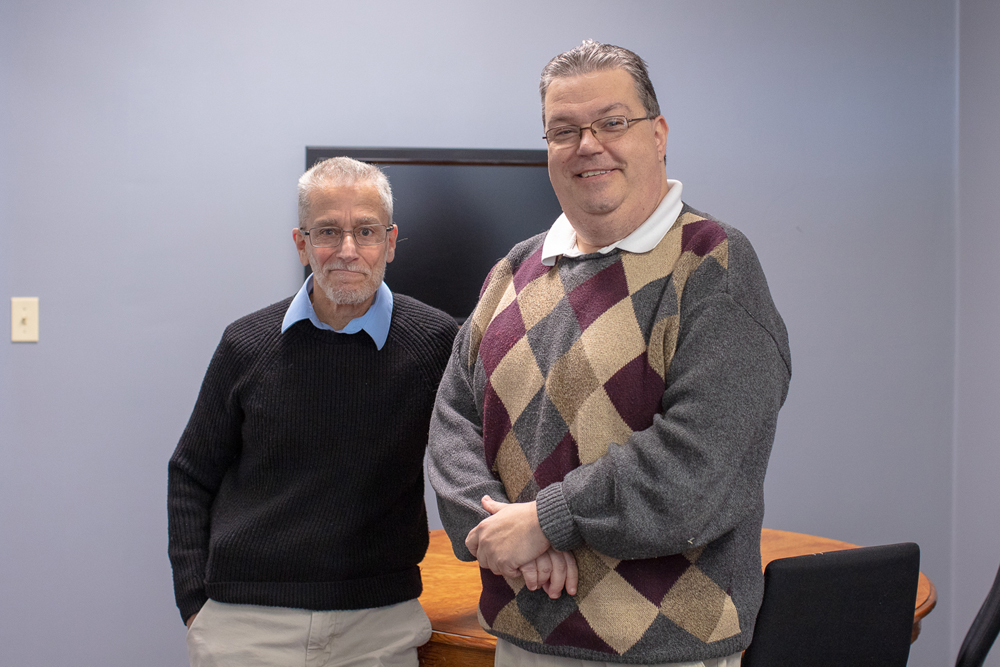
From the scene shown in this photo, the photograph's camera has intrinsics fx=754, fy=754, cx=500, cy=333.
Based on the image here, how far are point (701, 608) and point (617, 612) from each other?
0.38 ft

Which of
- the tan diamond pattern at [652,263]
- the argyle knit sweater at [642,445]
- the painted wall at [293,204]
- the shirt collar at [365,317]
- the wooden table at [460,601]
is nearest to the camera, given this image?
the argyle knit sweater at [642,445]

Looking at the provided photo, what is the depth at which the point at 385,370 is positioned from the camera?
60.6 inches

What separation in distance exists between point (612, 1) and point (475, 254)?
3.37 ft

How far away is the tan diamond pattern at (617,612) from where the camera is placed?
3.46 feet

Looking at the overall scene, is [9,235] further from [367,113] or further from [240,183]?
[367,113]

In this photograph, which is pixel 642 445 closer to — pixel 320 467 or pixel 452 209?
pixel 320 467

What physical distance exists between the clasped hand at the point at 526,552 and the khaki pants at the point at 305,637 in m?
0.48

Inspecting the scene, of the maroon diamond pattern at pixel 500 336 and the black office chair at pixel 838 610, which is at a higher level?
the maroon diamond pattern at pixel 500 336

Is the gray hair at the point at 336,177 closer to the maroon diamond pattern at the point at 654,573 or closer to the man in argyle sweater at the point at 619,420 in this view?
the man in argyle sweater at the point at 619,420

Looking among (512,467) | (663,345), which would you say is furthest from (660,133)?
(512,467)

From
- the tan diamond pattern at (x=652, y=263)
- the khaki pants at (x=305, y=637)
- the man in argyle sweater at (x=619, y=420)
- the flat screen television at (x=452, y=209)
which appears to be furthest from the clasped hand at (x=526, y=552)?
the flat screen television at (x=452, y=209)

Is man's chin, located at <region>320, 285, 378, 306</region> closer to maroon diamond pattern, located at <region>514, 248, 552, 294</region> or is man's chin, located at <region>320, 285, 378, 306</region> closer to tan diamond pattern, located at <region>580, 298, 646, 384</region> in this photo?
maroon diamond pattern, located at <region>514, 248, 552, 294</region>

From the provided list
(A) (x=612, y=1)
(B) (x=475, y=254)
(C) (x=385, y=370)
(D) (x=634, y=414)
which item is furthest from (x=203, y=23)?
(D) (x=634, y=414)

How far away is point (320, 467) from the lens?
1.49 m
